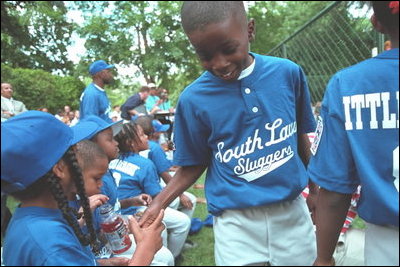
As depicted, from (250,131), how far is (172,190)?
1.58ft

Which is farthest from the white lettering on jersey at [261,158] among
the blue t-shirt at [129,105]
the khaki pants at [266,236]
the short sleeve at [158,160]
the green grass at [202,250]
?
the blue t-shirt at [129,105]

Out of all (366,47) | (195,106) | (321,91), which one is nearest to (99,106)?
(321,91)

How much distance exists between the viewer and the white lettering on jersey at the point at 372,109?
1.13 m

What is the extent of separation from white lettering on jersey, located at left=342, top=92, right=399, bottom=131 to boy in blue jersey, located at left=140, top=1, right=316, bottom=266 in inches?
18.3

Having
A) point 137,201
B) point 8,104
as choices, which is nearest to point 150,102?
point 8,104

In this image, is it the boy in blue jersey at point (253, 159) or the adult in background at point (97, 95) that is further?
the adult in background at point (97, 95)

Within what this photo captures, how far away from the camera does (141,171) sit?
331 cm

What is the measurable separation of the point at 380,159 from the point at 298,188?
0.52 meters

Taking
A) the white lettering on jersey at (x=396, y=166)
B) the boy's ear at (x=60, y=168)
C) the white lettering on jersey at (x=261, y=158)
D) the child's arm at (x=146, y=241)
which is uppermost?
the boy's ear at (x=60, y=168)

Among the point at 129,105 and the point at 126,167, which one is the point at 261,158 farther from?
the point at 129,105

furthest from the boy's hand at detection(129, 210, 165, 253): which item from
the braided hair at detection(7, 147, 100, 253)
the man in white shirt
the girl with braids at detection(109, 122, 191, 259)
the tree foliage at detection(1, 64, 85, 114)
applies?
the tree foliage at detection(1, 64, 85, 114)

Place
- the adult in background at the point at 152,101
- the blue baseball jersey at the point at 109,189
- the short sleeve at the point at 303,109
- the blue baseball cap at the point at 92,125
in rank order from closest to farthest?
the short sleeve at the point at 303,109 < the blue baseball cap at the point at 92,125 < the blue baseball jersey at the point at 109,189 < the adult in background at the point at 152,101

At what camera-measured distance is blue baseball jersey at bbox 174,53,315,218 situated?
5.29 ft

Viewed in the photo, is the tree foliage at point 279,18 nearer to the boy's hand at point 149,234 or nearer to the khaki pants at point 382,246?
the boy's hand at point 149,234
